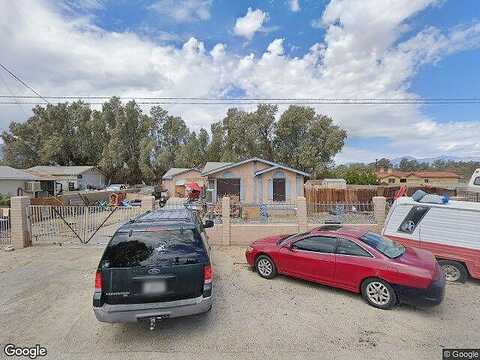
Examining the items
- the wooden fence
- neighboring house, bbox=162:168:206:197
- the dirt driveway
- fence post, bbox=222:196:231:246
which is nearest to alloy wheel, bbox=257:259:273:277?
the dirt driveway

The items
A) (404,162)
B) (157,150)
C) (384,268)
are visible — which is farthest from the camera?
(404,162)

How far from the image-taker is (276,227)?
9.78 m

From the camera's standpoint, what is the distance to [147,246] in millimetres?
4176

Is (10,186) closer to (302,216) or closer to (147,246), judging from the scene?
(302,216)

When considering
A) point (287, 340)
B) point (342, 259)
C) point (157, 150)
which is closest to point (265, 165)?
point (342, 259)

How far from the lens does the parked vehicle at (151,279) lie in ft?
12.6

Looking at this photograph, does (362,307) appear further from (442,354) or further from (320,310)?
(442,354)

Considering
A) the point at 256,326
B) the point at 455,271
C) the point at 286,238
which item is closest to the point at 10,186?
the point at 286,238

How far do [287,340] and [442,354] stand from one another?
2.01 metres

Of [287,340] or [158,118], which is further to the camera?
[158,118]

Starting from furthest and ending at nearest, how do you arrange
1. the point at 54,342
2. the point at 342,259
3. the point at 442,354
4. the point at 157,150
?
the point at 157,150
the point at 342,259
the point at 54,342
the point at 442,354

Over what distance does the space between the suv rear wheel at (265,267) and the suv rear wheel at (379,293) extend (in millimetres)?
1976

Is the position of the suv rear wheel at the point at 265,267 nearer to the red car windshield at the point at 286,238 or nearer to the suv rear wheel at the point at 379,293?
the red car windshield at the point at 286,238

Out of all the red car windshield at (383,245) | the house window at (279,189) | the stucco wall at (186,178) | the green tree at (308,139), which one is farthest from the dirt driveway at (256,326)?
the green tree at (308,139)
